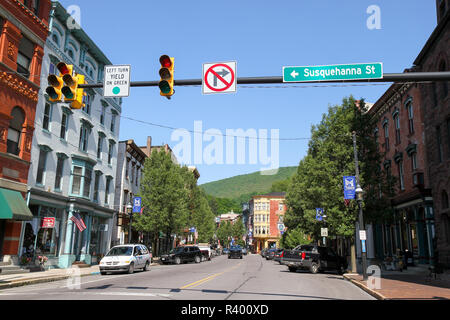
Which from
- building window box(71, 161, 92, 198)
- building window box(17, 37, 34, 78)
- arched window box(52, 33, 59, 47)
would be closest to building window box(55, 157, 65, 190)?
building window box(71, 161, 92, 198)

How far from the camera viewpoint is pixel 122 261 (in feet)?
71.4

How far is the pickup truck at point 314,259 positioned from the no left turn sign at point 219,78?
59.6 feet

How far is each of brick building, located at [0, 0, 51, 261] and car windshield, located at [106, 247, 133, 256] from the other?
4.99 meters

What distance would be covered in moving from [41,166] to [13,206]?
18.0 feet

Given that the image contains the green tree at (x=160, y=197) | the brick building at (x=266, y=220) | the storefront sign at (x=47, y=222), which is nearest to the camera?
the storefront sign at (x=47, y=222)

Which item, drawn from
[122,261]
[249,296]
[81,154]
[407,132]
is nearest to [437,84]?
[407,132]

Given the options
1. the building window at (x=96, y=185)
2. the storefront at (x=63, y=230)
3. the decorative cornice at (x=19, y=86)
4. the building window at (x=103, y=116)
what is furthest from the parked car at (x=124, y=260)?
the building window at (x=103, y=116)

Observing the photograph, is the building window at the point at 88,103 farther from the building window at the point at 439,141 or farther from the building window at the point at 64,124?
the building window at the point at 439,141

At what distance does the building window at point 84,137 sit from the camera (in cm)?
3053

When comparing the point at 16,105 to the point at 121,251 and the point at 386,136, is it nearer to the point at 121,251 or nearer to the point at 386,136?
the point at 121,251

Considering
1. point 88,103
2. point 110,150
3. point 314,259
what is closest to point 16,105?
point 88,103

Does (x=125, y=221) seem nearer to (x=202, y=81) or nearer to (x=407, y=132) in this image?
(x=407, y=132)

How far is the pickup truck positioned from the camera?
25375 mm

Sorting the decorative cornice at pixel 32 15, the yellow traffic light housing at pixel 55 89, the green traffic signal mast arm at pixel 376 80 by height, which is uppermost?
the decorative cornice at pixel 32 15
